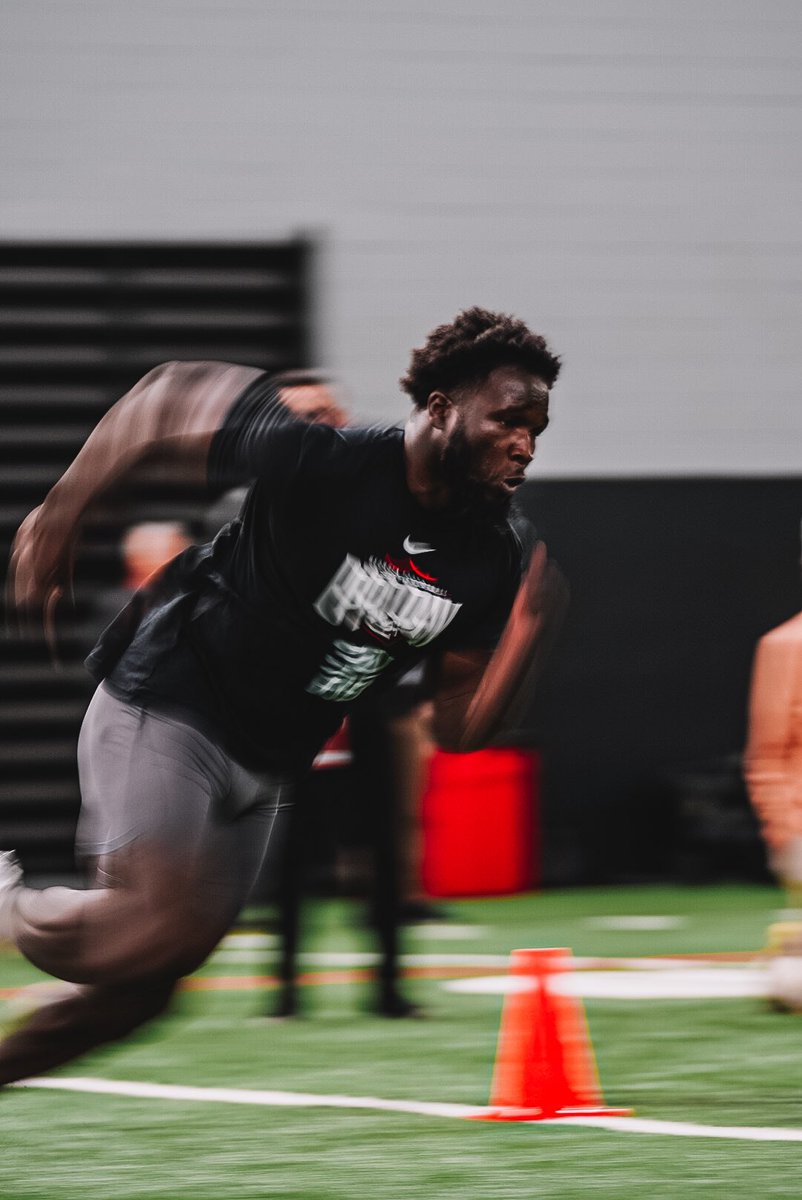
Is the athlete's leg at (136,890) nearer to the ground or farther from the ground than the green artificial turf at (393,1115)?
farther from the ground

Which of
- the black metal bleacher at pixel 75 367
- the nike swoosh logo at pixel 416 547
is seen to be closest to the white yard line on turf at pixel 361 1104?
the nike swoosh logo at pixel 416 547

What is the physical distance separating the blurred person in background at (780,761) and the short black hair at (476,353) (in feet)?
9.42

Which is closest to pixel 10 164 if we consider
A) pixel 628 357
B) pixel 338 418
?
pixel 628 357

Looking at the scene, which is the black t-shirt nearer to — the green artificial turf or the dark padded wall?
the green artificial turf

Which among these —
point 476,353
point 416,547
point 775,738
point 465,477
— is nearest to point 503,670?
point 416,547

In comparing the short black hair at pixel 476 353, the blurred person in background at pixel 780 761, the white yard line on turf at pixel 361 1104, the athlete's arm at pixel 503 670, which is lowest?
the white yard line on turf at pixel 361 1104

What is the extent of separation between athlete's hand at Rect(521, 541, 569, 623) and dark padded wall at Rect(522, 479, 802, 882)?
7631 mm

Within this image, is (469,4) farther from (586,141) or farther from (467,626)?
(467,626)

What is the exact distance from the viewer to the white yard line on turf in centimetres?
454

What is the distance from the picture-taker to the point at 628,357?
1201 centimetres

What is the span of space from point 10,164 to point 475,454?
821 centimetres

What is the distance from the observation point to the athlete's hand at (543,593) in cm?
392

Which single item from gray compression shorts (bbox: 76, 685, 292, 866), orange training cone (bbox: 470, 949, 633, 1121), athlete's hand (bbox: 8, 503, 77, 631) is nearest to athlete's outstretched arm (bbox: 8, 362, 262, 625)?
athlete's hand (bbox: 8, 503, 77, 631)

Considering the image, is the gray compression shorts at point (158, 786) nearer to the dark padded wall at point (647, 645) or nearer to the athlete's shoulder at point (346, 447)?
the athlete's shoulder at point (346, 447)
